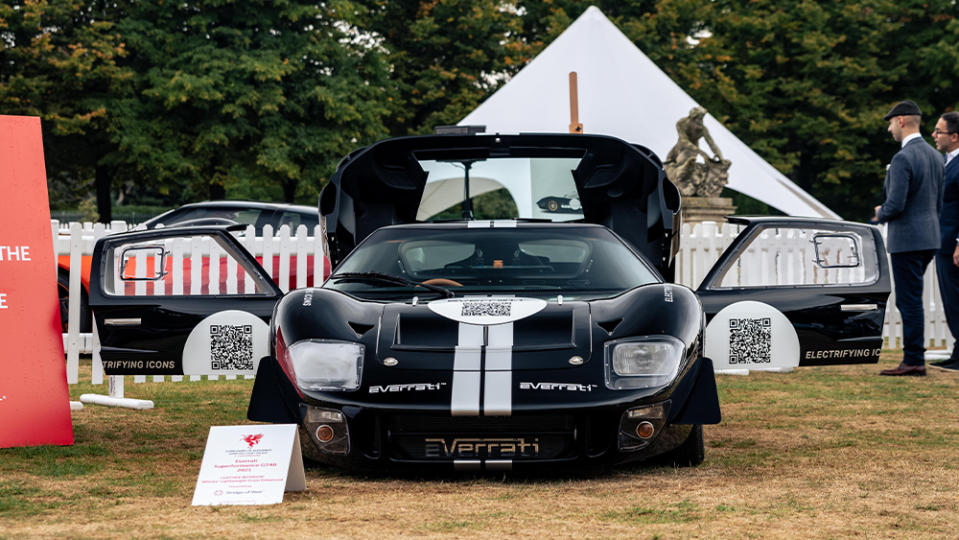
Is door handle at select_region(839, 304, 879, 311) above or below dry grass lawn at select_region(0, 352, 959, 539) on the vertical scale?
above

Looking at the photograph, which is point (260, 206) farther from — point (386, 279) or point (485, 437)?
point (485, 437)

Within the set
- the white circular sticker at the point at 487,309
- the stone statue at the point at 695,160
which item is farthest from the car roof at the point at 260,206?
the white circular sticker at the point at 487,309

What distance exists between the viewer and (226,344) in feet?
17.7

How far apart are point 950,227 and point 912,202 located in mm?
517

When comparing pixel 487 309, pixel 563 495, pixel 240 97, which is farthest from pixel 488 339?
pixel 240 97

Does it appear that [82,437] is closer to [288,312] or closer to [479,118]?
[288,312]

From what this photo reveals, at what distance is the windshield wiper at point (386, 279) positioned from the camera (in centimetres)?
506

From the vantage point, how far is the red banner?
5.73 metres

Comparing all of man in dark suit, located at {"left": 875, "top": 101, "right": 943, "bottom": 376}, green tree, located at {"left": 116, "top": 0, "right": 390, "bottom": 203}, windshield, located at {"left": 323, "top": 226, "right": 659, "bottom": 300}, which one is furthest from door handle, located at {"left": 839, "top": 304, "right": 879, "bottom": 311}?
green tree, located at {"left": 116, "top": 0, "right": 390, "bottom": 203}

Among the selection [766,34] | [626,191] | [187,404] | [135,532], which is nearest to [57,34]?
[766,34]

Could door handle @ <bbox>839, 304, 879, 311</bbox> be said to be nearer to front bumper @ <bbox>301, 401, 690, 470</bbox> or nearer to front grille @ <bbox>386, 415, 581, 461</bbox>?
front bumper @ <bbox>301, 401, 690, 470</bbox>

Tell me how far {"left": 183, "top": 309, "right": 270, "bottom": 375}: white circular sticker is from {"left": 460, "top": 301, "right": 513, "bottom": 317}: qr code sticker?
3.62ft

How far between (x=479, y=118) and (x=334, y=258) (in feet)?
36.3

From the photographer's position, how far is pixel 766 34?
133 ft
